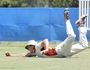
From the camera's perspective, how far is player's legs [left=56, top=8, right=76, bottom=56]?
13.4 meters

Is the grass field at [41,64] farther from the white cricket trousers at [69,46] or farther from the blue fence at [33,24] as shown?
the blue fence at [33,24]

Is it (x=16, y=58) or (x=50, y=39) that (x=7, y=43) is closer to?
(x=50, y=39)

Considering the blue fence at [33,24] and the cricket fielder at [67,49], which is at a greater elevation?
the cricket fielder at [67,49]

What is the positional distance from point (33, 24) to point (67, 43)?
9.44 m

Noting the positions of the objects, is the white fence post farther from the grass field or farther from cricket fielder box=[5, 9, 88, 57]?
the grass field

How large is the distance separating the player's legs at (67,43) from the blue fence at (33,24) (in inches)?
341

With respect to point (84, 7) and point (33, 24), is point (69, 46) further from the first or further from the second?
point (33, 24)

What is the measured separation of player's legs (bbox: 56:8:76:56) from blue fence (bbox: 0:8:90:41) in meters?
8.65

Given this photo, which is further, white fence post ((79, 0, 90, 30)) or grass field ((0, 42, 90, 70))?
white fence post ((79, 0, 90, 30))

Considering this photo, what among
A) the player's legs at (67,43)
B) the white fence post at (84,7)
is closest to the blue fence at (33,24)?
the white fence post at (84,7)

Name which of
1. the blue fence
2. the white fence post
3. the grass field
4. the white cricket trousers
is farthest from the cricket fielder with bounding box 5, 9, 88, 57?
the blue fence

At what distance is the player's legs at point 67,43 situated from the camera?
1339 cm

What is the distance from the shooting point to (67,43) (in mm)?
13406

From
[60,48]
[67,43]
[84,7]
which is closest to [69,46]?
[67,43]
